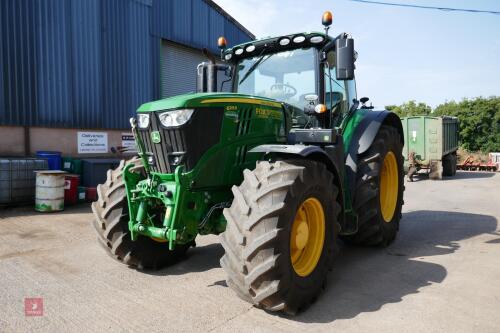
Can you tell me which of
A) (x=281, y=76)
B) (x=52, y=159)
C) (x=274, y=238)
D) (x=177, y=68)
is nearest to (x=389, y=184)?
(x=281, y=76)

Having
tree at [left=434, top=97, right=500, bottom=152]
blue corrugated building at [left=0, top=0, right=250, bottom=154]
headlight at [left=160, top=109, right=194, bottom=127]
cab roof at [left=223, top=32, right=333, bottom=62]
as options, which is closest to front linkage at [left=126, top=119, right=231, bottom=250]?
headlight at [left=160, top=109, right=194, bottom=127]

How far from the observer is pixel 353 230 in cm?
443

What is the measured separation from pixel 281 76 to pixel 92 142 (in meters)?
7.14

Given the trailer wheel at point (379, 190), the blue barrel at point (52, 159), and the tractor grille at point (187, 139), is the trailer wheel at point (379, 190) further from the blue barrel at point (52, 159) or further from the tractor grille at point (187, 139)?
the blue barrel at point (52, 159)

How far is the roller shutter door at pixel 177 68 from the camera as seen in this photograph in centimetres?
1249

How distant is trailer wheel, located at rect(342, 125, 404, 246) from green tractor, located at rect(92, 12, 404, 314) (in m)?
0.02

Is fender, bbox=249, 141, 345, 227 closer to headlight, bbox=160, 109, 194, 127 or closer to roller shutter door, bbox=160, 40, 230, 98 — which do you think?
headlight, bbox=160, 109, 194, 127

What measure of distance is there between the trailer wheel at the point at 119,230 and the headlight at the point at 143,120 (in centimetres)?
45

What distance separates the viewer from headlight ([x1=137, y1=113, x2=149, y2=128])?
12.3 ft

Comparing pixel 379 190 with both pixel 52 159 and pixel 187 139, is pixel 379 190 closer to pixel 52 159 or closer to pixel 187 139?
pixel 187 139

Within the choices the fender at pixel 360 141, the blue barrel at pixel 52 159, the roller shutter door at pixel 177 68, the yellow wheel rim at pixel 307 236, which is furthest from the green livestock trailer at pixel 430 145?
the yellow wheel rim at pixel 307 236

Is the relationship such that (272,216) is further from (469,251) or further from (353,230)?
(469,251)

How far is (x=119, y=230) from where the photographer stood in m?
3.97

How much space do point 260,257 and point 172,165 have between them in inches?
47.3
